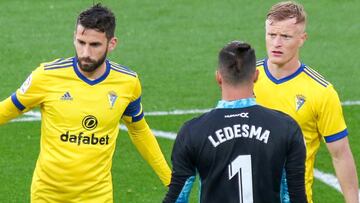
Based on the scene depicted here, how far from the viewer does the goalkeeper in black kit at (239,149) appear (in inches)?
266

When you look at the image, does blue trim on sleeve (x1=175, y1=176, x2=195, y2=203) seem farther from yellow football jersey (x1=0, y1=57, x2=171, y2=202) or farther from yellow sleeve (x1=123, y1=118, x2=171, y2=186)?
yellow sleeve (x1=123, y1=118, x2=171, y2=186)

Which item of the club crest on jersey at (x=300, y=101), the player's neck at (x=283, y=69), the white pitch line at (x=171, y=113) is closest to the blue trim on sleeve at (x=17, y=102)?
the player's neck at (x=283, y=69)

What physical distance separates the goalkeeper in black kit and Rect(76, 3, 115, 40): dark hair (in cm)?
196

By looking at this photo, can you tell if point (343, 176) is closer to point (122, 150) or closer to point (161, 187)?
point (161, 187)

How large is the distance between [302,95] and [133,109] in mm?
1404

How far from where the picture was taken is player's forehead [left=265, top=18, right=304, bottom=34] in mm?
8562

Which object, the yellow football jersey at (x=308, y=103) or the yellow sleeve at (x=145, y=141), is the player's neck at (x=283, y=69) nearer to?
the yellow football jersey at (x=308, y=103)

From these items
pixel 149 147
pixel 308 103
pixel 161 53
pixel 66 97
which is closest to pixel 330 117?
pixel 308 103

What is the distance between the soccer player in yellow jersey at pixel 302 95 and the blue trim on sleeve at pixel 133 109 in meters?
1.03

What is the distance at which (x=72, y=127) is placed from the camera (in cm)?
860

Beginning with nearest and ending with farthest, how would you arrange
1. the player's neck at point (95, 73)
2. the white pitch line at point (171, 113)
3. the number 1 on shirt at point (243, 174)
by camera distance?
the number 1 on shirt at point (243, 174), the player's neck at point (95, 73), the white pitch line at point (171, 113)

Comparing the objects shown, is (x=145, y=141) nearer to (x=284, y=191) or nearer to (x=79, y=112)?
(x=79, y=112)

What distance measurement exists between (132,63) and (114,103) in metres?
8.63

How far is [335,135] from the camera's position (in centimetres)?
841
